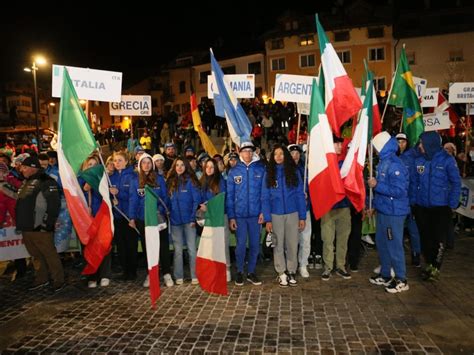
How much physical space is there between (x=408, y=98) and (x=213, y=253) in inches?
205

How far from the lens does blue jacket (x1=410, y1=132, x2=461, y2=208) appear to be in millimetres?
6801

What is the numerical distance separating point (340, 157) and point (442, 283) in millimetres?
2564

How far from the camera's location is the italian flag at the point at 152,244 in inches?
230

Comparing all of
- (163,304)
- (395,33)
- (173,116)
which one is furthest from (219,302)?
(395,33)

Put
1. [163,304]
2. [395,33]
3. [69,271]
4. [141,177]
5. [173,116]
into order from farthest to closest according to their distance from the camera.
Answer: [395,33] → [173,116] → [69,271] → [141,177] → [163,304]

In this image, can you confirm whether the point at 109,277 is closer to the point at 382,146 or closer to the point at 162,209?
the point at 162,209

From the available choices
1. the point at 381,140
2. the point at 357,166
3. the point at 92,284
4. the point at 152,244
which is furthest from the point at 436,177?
the point at 92,284

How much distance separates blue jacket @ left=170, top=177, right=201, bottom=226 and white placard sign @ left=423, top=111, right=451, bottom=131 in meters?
6.62

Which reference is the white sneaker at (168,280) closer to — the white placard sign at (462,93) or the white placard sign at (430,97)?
the white placard sign at (430,97)

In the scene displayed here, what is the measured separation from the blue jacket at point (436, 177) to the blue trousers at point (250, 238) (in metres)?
2.76

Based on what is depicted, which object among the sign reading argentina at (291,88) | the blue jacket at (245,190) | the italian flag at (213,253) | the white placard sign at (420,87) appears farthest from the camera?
the white placard sign at (420,87)

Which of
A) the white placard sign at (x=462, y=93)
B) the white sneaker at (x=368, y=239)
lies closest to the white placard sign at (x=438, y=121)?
the white placard sign at (x=462, y=93)

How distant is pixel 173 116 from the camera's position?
28328 millimetres

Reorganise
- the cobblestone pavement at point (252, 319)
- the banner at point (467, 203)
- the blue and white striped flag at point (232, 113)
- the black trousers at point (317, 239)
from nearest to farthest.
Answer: the cobblestone pavement at point (252, 319)
the black trousers at point (317, 239)
the blue and white striped flag at point (232, 113)
the banner at point (467, 203)
